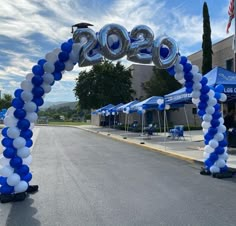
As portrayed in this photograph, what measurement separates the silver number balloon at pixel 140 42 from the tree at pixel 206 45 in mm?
30712

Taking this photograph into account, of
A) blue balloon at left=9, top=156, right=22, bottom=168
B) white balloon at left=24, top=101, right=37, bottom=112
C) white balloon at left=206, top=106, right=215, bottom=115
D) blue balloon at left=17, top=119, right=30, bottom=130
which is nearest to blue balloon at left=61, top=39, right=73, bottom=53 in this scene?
white balloon at left=24, top=101, right=37, bottom=112

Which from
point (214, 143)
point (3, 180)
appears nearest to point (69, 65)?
point (3, 180)

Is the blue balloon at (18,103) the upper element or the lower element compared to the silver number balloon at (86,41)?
lower

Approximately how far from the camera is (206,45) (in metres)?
38.8

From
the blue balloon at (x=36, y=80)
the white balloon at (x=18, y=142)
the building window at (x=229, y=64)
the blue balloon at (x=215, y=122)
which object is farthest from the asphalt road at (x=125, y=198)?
the building window at (x=229, y=64)

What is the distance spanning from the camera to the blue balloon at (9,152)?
7648mm

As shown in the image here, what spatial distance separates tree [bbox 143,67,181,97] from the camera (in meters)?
46.1

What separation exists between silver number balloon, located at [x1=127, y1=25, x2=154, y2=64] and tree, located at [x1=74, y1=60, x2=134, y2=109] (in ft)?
123

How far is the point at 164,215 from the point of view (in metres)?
6.17

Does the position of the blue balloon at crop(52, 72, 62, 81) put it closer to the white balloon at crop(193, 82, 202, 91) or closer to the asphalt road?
the asphalt road

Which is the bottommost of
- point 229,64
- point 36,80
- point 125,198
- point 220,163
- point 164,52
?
point 125,198

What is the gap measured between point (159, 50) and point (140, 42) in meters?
0.55

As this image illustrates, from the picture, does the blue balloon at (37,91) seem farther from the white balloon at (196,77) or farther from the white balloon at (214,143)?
the white balloon at (214,143)

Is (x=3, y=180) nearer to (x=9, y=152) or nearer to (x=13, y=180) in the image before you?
(x=13, y=180)
